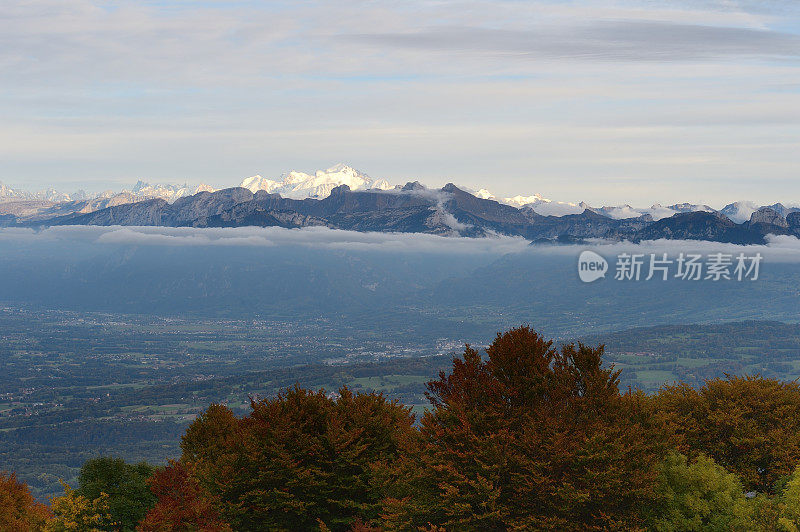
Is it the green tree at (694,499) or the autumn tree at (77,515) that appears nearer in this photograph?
the green tree at (694,499)

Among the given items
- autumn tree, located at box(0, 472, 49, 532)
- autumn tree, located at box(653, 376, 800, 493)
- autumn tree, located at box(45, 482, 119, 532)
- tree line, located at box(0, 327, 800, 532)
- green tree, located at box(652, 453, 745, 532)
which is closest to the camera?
tree line, located at box(0, 327, 800, 532)

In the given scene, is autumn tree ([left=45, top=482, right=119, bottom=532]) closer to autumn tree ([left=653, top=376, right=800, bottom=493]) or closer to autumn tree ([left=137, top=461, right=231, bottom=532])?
autumn tree ([left=137, top=461, right=231, bottom=532])

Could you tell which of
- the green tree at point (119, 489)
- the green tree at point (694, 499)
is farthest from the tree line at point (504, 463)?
the green tree at point (119, 489)

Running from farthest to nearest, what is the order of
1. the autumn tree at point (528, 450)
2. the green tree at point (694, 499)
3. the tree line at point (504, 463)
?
the green tree at point (694, 499) → the tree line at point (504, 463) → the autumn tree at point (528, 450)

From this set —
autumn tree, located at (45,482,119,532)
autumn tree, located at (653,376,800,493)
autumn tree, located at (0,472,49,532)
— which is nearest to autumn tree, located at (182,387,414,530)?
autumn tree, located at (45,482,119,532)

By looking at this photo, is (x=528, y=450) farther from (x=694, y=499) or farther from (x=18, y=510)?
(x=18, y=510)

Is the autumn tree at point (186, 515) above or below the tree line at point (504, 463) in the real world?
below

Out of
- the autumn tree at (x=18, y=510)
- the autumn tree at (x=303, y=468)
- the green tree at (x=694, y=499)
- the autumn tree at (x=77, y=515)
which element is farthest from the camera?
the autumn tree at (x=77, y=515)

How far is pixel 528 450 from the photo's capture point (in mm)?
48969

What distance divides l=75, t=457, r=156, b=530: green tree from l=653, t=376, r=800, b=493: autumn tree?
5157 cm

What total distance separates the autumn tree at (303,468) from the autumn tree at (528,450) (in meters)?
8.17

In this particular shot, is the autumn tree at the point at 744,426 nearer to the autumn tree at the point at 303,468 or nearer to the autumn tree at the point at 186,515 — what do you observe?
the autumn tree at the point at 303,468

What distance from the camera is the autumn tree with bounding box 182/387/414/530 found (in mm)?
59938

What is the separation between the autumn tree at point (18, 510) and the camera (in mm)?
64000
